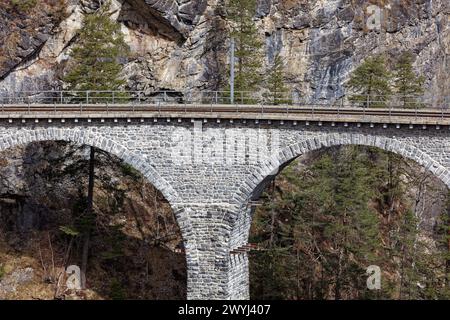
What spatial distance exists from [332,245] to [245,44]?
632 inches

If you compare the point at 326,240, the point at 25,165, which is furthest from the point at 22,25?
the point at 326,240

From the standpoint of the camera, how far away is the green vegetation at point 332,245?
52.3 m

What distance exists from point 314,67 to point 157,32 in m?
13.2

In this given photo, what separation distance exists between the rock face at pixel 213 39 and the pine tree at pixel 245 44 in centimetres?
202

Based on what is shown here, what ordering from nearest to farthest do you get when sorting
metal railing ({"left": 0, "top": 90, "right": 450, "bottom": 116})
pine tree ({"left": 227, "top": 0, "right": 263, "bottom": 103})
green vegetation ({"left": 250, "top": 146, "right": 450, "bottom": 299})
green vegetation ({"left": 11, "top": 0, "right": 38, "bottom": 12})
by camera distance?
metal railing ({"left": 0, "top": 90, "right": 450, "bottom": 116}) → green vegetation ({"left": 250, "top": 146, "right": 450, "bottom": 299}) → green vegetation ({"left": 11, "top": 0, "right": 38, "bottom": 12}) → pine tree ({"left": 227, "top": 0, "right": 263, "bottom": 103})

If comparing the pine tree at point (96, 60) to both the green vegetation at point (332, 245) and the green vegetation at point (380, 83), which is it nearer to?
the green vegetation at point (332, 245)

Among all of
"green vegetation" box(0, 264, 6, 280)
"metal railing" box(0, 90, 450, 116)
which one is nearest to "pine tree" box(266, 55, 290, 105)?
"metal railing" box(0, 90, 450, 116)

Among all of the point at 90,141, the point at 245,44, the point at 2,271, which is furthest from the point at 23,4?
the point at 2,271

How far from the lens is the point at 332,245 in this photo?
187 feet

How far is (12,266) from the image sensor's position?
2052 inches

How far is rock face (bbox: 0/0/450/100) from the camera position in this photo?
5700cm

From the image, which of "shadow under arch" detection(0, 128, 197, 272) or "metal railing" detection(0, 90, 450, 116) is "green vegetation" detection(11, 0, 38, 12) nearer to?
"metal railing" detection(0, 90, 450, 116)

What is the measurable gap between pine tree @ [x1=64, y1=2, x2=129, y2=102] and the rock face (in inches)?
215

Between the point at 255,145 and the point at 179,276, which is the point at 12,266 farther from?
the point at 255,145
